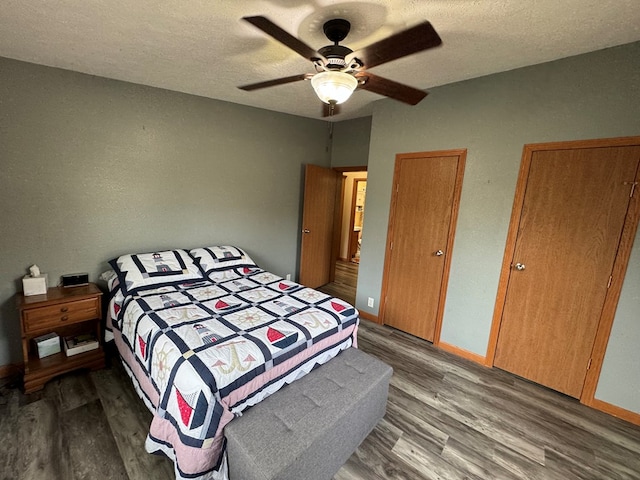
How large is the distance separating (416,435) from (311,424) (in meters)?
0.89

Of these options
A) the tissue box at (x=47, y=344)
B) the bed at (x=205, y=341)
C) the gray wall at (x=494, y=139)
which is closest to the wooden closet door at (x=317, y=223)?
the gray wall at (x=494, y=139)

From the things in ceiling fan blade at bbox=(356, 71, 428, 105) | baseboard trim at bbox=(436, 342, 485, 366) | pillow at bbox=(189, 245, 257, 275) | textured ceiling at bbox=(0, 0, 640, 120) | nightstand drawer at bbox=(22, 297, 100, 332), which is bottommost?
baseboard trim at bbox=(436, 342, 485, 366)

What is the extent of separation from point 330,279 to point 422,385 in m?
2.66

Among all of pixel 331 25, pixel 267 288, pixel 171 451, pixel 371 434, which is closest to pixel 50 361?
pixel 171 451

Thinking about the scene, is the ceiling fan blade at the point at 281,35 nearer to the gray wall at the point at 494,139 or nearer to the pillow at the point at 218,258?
the gray wall at the point at 494,139

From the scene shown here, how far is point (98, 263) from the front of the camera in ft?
8.31

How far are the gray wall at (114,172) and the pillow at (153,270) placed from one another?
0.88 ft

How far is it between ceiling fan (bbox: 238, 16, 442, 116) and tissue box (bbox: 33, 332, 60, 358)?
2531 mm

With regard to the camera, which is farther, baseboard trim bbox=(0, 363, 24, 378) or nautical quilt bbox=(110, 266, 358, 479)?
baseboard trim bbox=(0, 363, 24, 378)

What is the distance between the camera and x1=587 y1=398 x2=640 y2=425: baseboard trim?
200 cm

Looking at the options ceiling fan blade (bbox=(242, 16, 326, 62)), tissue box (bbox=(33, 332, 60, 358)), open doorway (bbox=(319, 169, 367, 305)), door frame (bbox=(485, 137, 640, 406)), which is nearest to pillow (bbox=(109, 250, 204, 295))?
tissue box (bbox=(33, 332, 60, 358))

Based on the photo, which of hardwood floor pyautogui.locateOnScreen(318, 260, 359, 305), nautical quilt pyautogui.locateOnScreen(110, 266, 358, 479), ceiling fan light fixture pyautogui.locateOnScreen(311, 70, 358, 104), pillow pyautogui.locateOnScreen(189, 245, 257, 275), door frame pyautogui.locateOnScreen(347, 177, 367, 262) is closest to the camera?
nautical quilt pyautogui.locateOnScreen(110, 266, 358, 479)

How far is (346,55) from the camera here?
57.2 inches

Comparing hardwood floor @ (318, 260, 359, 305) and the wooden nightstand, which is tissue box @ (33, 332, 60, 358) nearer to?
the wooden nightstand
